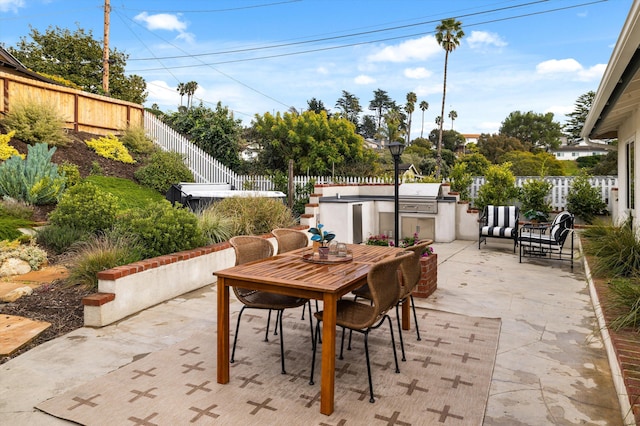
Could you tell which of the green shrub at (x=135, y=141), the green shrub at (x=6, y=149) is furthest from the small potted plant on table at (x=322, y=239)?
the green shrub at (x=135, y=141)

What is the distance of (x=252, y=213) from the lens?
7.28m

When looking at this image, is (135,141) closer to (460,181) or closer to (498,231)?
(460,181)

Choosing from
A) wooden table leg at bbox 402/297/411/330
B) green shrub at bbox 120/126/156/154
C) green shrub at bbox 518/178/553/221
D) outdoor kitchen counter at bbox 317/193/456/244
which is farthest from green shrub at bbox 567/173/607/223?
green shrub at bbox 120/126/156/154

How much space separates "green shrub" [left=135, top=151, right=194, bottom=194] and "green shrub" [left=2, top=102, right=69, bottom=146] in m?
2.20

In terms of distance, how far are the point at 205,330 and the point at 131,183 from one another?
A: 8472 millimetres

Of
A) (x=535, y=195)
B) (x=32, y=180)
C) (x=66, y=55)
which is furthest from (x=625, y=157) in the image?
(x=66, y=55)

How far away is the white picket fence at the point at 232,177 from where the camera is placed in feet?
38.1

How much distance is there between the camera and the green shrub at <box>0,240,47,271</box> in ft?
18.8

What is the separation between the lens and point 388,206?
10.3 meters

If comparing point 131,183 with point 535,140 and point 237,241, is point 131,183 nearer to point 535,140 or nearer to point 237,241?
point 237,241

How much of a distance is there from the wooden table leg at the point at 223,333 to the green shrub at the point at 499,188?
373 inches

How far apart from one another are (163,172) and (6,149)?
3852 mm

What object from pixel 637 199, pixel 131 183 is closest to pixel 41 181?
pixel 131 183

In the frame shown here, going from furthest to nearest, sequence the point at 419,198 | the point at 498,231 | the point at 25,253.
Answer: the point at 419,198
the point at 498,231
the point at 25,253
